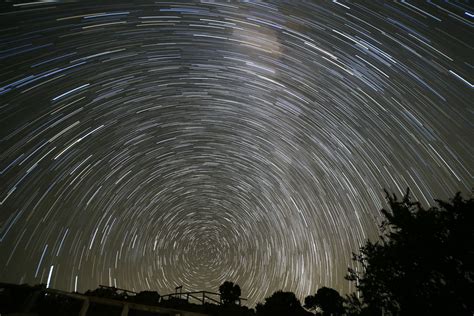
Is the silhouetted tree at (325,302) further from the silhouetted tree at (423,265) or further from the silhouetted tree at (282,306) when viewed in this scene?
the silhouetted tree at (423,265)

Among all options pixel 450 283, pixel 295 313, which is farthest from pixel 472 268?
pixel 295 313

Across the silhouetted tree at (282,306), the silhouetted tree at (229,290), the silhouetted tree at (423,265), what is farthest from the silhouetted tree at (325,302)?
the silhouetted tree at (423,265)

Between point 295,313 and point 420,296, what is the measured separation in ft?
78.4

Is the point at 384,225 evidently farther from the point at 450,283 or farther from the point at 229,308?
the point at 229,308

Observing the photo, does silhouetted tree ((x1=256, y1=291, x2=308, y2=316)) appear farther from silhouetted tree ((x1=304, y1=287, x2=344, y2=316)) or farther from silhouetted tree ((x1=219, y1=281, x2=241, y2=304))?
silhouetted tree ((x1=219, y1=281, x2=241, y2=304))

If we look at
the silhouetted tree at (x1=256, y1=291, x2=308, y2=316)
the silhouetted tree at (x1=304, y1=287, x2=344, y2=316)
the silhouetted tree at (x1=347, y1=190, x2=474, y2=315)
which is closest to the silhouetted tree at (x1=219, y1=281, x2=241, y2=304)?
the silhouetted tree at (x1=256, y1=291, x2=308, y2=316)

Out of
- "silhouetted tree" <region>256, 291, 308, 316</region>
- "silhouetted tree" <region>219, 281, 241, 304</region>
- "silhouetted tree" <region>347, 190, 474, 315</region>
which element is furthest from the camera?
"silhouetted tree" <region>219, 281, 241, 304</region>

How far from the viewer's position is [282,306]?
32.1 m

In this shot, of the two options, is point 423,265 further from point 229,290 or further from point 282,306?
point 229,290

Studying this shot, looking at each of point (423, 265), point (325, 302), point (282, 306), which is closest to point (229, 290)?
point (282, 306)

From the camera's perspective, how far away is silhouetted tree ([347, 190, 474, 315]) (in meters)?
9.38

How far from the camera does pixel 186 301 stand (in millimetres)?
23547

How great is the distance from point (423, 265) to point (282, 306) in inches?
1003

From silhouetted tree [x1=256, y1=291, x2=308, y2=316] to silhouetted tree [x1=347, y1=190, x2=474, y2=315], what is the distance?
1948 centimetres
